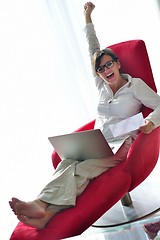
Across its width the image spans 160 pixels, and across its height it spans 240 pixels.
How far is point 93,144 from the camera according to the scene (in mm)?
1483

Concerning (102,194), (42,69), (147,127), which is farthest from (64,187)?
Answer: (42,69)

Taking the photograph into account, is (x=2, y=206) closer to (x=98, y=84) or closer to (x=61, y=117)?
(x=61, y=117)

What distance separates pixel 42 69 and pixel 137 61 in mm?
856

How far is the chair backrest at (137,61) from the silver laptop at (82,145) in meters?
0.37

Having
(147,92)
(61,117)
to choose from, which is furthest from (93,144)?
(61,117)

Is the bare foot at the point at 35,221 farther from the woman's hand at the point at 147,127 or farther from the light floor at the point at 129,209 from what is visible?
the woman's hand at the point at 147,127

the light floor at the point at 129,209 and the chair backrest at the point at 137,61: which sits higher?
the chair backrest at the point at 137,61

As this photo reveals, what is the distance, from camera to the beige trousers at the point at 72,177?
1387 millimetres

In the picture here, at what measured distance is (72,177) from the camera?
4.82 ft

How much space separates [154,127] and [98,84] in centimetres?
57

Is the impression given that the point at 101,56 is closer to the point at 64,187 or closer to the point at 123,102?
the point at 123,102

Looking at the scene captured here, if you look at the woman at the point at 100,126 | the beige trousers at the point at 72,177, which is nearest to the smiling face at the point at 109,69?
the woman at the point at 100,126

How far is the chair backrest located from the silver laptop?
1.22 ft

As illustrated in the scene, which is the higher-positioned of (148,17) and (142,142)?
(148,17)
